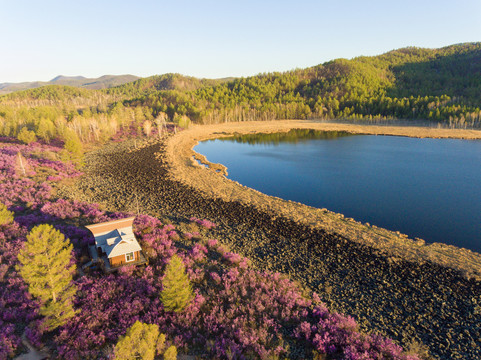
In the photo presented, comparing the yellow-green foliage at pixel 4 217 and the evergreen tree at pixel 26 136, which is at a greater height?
the evergreen tree at pixel 26 136

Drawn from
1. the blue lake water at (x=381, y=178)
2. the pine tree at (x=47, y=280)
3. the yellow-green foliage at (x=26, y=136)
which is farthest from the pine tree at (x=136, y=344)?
the yellow-green foliage at (x=26, y=136)

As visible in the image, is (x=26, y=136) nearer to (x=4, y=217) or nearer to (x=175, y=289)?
(x=4, y=217)

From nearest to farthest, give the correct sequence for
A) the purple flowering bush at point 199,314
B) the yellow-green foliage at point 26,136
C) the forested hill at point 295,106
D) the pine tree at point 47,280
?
the purple flowering bush at point 199,314
the pine tree at point 47,280
the yellow-green foliage at point 26,136
the forested hill at point 295,106

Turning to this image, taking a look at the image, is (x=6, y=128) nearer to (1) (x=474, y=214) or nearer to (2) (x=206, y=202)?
(2) (x=206, y=202)

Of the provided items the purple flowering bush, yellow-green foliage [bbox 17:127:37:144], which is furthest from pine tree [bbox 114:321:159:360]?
yellow-green foliage [bbox 17:127:37:144]

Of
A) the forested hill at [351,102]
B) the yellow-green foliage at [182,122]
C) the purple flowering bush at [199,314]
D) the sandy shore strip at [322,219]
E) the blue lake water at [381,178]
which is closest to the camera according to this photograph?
the purple flowering bush at [199,314]

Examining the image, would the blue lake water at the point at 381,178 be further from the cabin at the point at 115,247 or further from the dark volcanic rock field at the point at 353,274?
the cabin at the point at 115,247

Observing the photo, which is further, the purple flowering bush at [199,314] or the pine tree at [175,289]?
the pine tree at [175,289]
